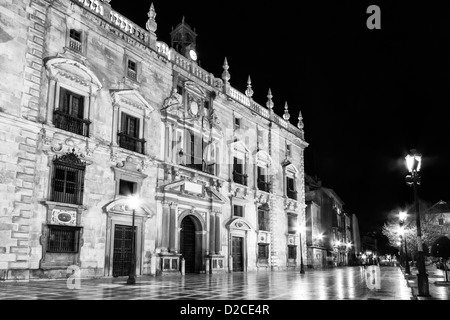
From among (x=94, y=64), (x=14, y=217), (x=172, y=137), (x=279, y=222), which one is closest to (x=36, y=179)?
(x=14, y=217)

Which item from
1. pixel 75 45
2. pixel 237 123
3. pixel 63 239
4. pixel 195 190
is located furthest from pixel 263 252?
pixel 75 45

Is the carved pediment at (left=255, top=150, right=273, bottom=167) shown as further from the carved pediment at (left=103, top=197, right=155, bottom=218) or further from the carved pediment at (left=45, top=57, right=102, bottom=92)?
the carved pediment at (left=45, top=57, right=102, bottom=92)

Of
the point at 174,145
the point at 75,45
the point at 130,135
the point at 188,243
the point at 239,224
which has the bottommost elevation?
the point at 188,243

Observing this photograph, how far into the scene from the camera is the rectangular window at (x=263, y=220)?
33844 millimetres

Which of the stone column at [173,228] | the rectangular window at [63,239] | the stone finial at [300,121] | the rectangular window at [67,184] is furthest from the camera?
the stone finial at [300,121]

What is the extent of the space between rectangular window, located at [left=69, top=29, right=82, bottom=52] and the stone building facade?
0.21 ft

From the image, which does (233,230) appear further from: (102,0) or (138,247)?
(102,0)

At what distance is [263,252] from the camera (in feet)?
110

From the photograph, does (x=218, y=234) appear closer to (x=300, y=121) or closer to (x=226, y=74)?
(x=226, y=74)

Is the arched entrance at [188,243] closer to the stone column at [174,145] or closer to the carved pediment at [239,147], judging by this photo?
the stone column at [174,145]

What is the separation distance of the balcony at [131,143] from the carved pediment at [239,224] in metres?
9.23

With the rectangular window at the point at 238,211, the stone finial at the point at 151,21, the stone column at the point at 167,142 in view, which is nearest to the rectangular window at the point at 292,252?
the rectangular window at the point at 238,211

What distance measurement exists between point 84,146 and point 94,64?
172 inches

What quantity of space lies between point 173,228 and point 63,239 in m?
7.28
